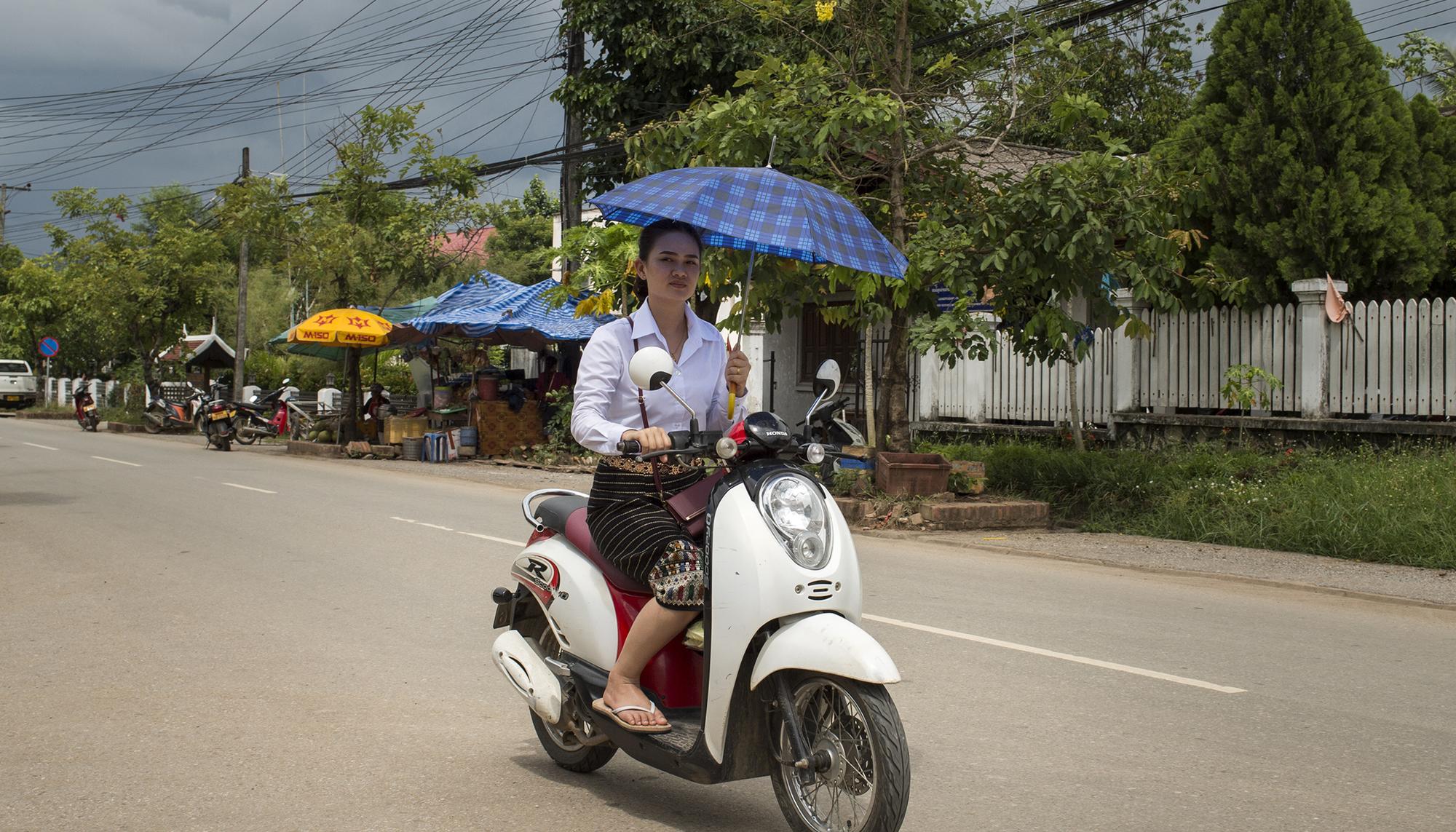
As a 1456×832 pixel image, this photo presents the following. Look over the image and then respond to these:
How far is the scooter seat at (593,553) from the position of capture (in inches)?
161

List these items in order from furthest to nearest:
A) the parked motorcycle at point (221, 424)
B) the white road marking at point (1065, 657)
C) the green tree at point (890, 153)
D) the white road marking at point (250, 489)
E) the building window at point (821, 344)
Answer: the parked motorcycle at point (221, 424), the building window at point (821, 344), the white road marking at point (250, 489), the green tree at point (890, 153), the white road marking at point (1065, 657)

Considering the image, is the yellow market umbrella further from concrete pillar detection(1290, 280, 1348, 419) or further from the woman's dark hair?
the woman's dark hair

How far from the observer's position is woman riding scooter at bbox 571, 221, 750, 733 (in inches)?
151

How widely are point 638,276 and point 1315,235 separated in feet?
36.7

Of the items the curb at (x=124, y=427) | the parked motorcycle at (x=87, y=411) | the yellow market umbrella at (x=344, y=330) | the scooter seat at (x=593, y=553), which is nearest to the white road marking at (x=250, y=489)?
the yellow market umbrella at (x=344, y=330)

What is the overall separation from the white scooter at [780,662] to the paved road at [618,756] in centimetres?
50

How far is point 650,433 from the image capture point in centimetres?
Result: 378

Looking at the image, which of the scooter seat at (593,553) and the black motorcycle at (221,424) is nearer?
the scooter seat at (593,553)

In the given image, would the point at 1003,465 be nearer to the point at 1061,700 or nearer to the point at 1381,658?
the point at 1381,658

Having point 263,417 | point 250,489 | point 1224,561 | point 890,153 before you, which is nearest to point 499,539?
point 890,153

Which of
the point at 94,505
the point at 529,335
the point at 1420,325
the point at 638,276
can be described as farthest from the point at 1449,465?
the point at 529,335

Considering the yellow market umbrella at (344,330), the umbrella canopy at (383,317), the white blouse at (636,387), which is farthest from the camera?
the umbrella canopy at (383,317)

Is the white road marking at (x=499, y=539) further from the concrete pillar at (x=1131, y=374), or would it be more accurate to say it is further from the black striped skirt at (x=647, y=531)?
the concrete pillar at (x=1131, y=374)

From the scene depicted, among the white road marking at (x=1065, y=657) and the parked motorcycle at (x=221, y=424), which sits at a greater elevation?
the parked motorcycle at (x=221, y=424)
